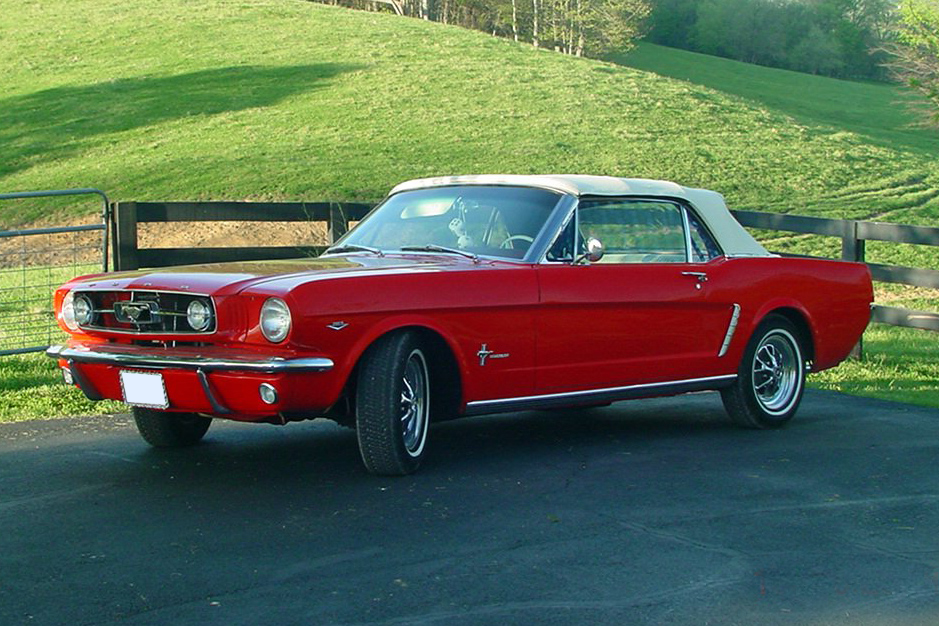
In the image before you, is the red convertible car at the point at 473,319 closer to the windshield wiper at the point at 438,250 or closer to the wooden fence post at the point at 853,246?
the windshield wiper at the point at 438,250

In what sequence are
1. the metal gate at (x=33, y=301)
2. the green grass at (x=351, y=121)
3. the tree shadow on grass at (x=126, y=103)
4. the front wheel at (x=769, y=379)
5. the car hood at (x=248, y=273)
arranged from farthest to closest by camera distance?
the tree shadow on grass at (x=126, y=103), the green grass at (x=351, y=121), the metal gate at (x=33, y=301), the front wheel at (x=769, y=379), the car hood at (x=248, y=273)

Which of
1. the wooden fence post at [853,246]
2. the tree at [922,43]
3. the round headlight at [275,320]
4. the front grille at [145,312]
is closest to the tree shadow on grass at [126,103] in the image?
the tree at [922,43]

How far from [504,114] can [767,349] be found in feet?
111

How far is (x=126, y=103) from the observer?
40969 millimetres

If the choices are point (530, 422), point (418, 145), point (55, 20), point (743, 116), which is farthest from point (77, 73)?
point (530, 422)

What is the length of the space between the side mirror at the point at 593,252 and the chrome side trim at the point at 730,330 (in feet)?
4.06

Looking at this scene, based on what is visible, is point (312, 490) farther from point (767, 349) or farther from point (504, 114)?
point (504, 114)

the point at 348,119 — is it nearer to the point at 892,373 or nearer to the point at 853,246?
the point at 853,246

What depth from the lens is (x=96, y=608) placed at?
4.56 metres

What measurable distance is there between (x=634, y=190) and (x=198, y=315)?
9.90ft

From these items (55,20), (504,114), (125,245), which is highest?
(55,20)

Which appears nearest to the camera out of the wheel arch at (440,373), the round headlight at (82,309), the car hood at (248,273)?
the car hood at (248,273)

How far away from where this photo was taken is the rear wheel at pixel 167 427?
727 cm

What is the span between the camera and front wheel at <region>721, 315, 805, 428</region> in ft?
27.2
